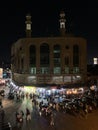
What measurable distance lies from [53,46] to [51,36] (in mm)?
2695

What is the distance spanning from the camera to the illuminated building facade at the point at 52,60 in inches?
2469

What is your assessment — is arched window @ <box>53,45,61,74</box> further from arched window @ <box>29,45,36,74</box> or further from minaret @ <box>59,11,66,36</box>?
minaret @ <box>59,11,66,36</box>

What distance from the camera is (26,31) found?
230 feet

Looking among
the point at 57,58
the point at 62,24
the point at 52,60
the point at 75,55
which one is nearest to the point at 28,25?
the point at 62,24

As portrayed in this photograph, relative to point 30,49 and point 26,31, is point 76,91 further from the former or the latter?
point 26,31

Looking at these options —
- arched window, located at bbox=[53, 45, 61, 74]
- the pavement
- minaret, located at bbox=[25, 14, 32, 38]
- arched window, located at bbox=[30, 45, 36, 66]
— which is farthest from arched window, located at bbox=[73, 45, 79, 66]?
the pavement

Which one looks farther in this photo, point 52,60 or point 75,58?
point 75,58

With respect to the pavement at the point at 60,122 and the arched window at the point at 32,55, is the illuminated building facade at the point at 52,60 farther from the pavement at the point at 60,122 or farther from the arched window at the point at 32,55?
the pavement at the point at 60,122

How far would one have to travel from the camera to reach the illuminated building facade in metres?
62.7

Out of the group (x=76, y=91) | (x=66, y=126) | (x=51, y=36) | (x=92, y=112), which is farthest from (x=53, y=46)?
(x=66, y=126)

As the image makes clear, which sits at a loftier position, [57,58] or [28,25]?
[28,25]

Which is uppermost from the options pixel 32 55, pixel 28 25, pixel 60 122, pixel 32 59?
pixel 28 25

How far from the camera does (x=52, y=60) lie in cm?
6372

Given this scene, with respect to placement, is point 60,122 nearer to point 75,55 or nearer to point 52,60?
point 52,60
